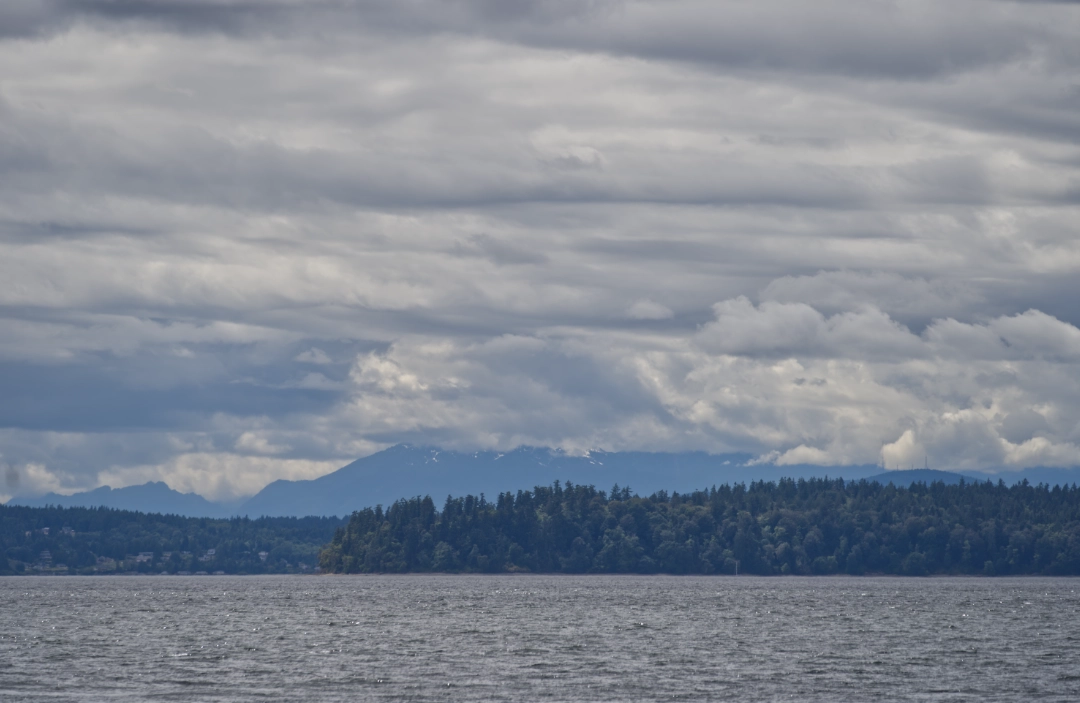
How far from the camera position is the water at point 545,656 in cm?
8338

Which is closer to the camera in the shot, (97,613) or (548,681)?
(548,681)

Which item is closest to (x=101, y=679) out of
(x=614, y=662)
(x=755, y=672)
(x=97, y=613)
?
(x=614, y=662)

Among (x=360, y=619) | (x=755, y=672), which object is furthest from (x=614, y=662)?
(x=360, y=619)

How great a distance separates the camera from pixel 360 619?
15825 cm

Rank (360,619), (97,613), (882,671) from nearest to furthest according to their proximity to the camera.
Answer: (882,671), (360,619), (97,613)

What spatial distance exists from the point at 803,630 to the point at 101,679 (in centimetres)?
7152

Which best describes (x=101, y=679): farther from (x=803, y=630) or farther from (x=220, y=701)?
(x=803, y=630)

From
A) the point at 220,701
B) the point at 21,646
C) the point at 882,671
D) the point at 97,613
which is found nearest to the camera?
the point at 220,701

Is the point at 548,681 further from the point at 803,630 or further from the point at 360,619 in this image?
the point at 360,619

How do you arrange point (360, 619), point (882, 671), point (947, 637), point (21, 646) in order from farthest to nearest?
point (360, 619) < point (947, 637) < point (21, 646) < point (882, 671)

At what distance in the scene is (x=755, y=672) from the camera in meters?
93.6

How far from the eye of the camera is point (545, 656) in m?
105

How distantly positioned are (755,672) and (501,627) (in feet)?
166

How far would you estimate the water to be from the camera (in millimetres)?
83375
